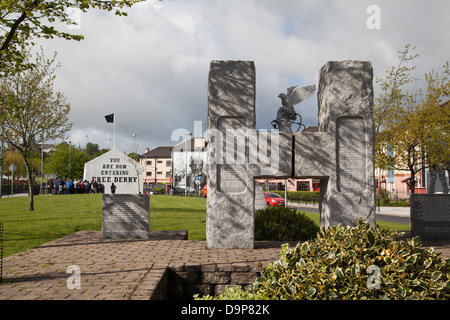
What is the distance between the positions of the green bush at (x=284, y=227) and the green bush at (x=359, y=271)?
513 centimetres

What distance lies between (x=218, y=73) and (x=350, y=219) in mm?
4272

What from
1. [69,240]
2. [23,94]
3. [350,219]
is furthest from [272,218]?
[23,94]

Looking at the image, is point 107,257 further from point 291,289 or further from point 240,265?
point 291,289

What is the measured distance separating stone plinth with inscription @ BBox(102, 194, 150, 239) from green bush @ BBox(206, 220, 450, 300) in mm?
5934

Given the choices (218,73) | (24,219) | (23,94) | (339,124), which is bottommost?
(24,219)

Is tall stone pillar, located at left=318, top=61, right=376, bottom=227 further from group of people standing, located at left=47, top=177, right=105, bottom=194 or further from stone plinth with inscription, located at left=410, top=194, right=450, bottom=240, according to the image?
group of people standing, located at left=47, top=177, right=105, bottom=194

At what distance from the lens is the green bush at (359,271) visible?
294cm

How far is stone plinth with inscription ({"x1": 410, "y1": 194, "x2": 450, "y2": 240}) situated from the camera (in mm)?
9234

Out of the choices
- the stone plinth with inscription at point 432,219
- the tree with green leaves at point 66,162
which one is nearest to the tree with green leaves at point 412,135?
the stone plinth with inscription at point 432,219

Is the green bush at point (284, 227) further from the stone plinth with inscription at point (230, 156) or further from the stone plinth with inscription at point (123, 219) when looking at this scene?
the stone plinth with inscription at point (123, 219)

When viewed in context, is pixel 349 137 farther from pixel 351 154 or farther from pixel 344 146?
pixel 351 154

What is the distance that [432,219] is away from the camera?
365 inches

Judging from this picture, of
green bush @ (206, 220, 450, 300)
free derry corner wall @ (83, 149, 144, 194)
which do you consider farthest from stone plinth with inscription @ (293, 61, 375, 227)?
free derry corner wall @ (83, 149, 144, 194)

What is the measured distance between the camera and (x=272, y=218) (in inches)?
352
